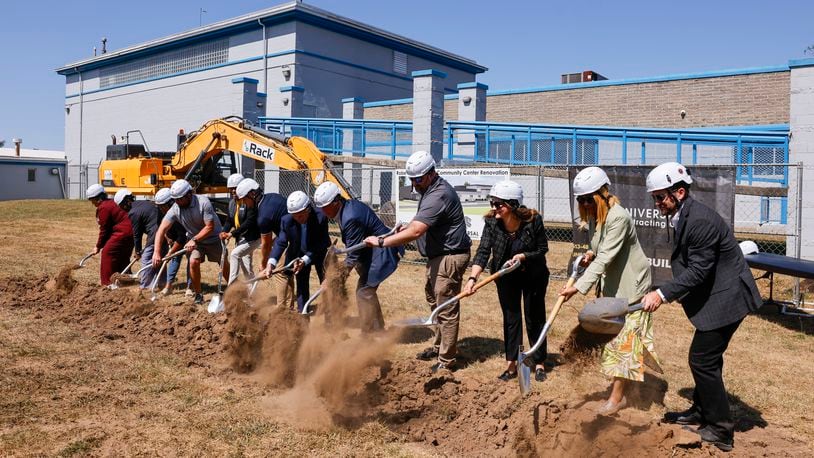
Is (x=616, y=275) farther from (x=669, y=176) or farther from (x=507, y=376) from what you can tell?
(x=507, y=376)

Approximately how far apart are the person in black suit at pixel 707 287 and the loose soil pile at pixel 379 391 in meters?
0.39

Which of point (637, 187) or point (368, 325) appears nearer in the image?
point (368, 325)

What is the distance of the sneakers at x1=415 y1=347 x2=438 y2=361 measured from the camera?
7353 mm

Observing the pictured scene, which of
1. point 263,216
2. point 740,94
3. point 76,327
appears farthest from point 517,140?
point 76,327

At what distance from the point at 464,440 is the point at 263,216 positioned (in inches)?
192

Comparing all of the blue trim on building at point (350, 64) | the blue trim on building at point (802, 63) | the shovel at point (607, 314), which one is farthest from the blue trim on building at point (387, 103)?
the shovel at point (607, 314)

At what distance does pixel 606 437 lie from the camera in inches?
173

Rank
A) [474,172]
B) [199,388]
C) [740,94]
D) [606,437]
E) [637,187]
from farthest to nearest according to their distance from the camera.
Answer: [740,94] → [474,172] → [637,187] → [199,388] → [606,437]

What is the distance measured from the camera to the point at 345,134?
2661 centimetres

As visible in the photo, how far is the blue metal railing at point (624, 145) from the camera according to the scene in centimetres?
1944

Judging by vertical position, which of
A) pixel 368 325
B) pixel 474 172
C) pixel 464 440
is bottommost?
pixel 464 440

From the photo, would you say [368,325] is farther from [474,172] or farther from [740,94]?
[740,94]

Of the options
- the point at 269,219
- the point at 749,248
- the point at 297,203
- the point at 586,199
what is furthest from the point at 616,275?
the point at 749,248

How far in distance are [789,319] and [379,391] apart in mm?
6687
